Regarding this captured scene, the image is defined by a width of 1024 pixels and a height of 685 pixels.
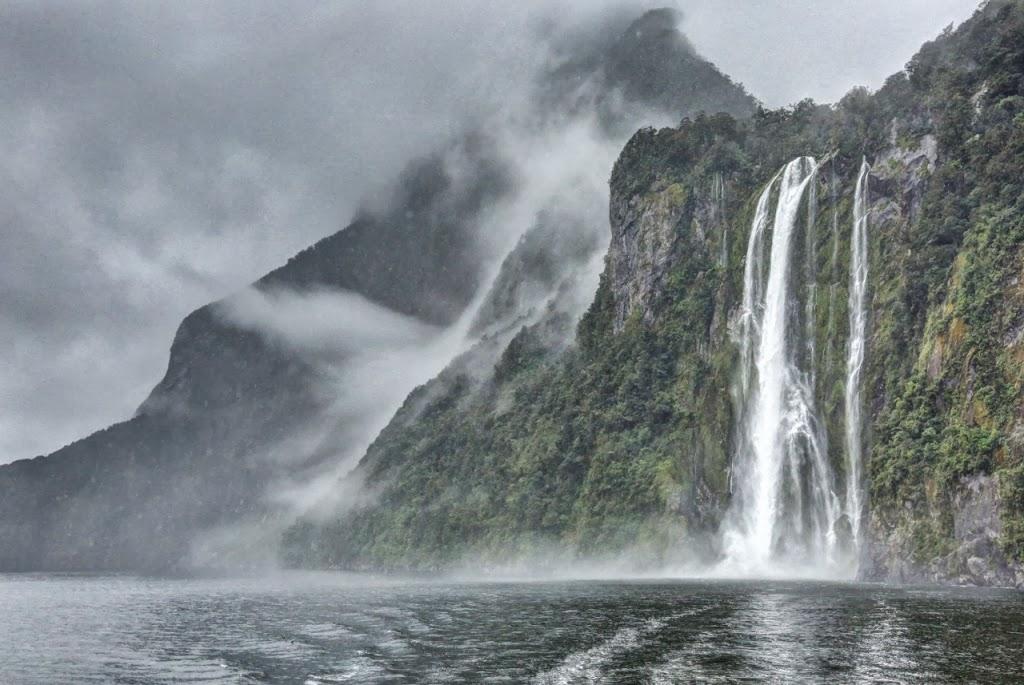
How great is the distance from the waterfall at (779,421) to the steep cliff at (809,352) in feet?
5.97

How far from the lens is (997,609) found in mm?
34344

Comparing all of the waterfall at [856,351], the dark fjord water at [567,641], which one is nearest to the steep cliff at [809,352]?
the waterfall at [856,351]

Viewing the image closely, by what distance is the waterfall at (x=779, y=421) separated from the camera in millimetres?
78062

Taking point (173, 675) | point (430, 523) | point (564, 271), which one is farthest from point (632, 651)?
point (564, 271)

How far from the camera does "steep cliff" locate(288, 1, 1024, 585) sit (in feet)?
182

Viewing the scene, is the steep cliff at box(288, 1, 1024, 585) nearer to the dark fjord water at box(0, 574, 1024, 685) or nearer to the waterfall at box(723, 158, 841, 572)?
the waterfall at box(723, 158, 841, 572)

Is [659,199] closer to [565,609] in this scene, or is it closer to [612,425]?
[612,425]

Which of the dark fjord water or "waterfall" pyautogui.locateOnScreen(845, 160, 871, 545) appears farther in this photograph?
"waterfall" pyautogui.locateOnScreen(845, 160, 871, 545)

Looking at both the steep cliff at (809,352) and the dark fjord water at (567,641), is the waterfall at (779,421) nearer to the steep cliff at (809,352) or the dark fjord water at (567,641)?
→ the steep cliff at (809,352)

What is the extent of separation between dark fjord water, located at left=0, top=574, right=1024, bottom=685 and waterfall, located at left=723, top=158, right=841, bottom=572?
2888cm

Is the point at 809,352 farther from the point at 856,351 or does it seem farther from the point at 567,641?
the point at 567,641

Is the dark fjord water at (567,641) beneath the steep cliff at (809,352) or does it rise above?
beneath

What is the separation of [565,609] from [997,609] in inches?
723

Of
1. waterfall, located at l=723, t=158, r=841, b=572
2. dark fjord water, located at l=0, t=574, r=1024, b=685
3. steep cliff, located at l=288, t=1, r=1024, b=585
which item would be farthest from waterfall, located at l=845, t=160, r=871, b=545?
dark fjord water, located at l=0, t=574, r=1024, b=685
